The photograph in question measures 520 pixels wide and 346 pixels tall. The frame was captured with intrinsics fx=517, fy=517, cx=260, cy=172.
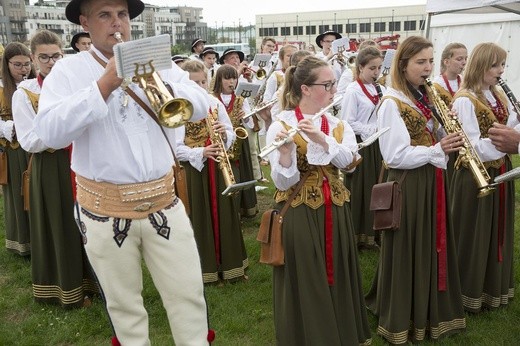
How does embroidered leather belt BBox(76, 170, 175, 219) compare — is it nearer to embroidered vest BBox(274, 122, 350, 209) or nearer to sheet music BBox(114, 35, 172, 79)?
sheet music BBox(114, 35, 172, 79)

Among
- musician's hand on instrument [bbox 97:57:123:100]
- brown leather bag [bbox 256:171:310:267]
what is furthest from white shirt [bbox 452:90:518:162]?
musician's hand on instrument [bbox 97:57:123:100]

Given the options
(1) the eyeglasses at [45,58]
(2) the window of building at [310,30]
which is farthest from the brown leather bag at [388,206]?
(2) the window of building at [310,30]

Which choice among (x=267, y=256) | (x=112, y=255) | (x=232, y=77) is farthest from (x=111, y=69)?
(x=232, y=77)

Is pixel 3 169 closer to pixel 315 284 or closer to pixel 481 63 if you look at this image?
pixel 315 284

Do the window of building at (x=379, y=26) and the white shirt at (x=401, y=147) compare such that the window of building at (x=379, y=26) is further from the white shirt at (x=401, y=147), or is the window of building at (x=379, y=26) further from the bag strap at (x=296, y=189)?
the bag strap at (x=296, y=189)

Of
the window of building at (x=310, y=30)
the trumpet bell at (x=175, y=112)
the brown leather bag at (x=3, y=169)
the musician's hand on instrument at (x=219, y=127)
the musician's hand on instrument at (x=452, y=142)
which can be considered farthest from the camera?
the window of building at (x=310, y=30)

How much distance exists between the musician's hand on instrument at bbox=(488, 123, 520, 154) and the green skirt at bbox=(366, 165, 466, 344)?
508mm

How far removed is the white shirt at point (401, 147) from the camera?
3482 millimetres

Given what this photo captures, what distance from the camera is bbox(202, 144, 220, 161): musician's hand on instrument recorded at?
4.57m

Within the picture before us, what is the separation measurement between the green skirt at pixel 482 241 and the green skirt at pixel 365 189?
1.56 meters

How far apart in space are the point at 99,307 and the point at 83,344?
0.57 metres

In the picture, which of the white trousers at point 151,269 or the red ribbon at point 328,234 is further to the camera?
the red ribbon at point 328,234

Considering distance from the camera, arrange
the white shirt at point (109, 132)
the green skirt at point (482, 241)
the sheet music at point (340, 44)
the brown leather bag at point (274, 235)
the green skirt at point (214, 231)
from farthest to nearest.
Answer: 1. the sheet music at point (340, 44)
2. the green skirt at point (214, 231)
3. the green skirt at point (482, 241)
4. the brown leather bag at point (274, 235)
5. the white shirt at point (109, 132)

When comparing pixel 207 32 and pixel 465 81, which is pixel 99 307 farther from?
pixel 207 32
